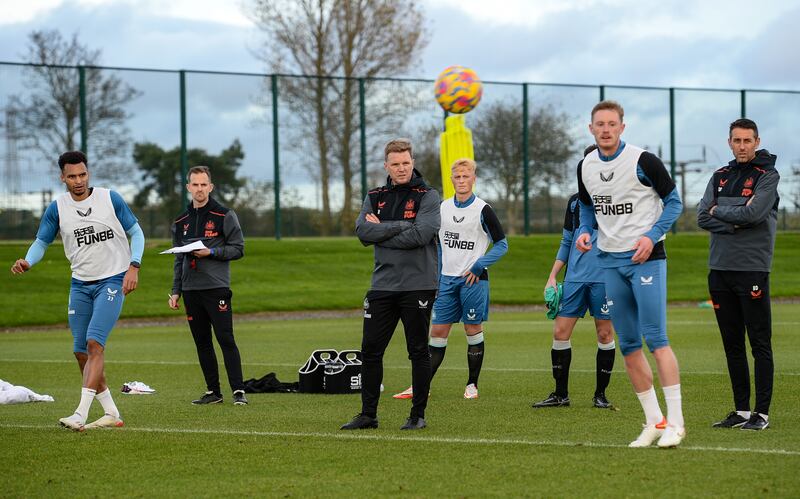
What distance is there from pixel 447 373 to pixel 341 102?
23.4m

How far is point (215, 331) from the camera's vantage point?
10.9m

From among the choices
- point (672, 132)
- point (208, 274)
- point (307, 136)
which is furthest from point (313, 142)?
point (208, 274)

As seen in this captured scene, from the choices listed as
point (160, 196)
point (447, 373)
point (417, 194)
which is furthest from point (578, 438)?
point (160, 196)

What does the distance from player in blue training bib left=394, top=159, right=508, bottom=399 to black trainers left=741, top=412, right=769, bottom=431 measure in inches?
123

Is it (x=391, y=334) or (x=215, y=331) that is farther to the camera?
(x=215, y=331)

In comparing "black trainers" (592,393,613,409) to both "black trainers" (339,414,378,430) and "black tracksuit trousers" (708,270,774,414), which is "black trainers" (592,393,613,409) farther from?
"black trainers" (339,414,378,430)

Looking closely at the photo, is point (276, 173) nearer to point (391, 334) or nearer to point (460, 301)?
point (460, 301)

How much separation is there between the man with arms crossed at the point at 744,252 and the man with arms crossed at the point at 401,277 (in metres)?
Answer: 2.17

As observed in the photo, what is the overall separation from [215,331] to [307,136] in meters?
23.9

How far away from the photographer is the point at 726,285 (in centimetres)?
865

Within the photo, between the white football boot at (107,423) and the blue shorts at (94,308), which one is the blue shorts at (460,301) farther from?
the white football boot at (107,423)

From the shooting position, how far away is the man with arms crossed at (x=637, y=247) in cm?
749

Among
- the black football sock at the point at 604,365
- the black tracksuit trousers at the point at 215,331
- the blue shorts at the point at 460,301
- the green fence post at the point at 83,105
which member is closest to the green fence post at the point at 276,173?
the green fence post at the point at 83,105

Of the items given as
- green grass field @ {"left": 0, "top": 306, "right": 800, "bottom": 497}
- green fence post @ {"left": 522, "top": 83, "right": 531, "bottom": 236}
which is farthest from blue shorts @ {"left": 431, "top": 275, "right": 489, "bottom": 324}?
green fence post @ {"left": 522, "top": 83, "right": 531, "bottom": 236}
